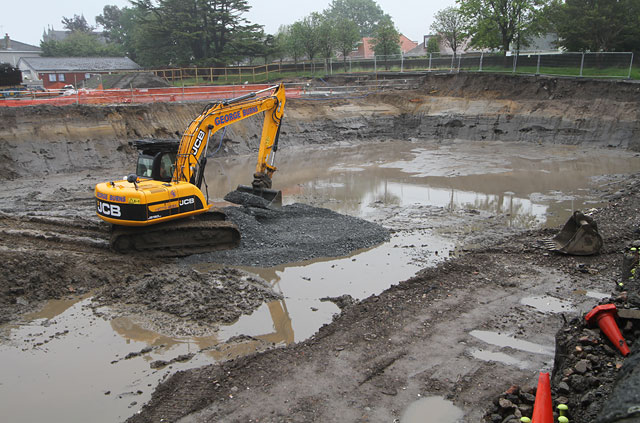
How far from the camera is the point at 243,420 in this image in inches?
227

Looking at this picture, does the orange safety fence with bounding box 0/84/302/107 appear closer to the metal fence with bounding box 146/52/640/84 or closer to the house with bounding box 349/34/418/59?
Answer: the metal fence with bounding box 146/52/640/84

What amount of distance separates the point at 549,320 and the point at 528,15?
3090 cm

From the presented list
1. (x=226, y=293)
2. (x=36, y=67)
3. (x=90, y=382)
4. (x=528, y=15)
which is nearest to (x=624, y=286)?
(x=226, y=293)

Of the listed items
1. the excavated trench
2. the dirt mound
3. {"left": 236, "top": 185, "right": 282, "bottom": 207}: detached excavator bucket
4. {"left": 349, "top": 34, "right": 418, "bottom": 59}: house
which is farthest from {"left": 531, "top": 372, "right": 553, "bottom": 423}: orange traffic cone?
{"left": 349, "top": 34, "right": 418, "bottom": 59}: house

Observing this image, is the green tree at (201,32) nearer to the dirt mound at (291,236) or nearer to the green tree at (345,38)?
the green tree at (345,38)

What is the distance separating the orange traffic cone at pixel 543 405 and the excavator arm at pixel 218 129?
8.29 meters

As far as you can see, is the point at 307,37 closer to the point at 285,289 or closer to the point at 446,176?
the point at 446,176

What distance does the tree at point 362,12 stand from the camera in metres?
106

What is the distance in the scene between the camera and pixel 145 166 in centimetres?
1127

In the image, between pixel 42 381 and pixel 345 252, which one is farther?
pixel 345 252

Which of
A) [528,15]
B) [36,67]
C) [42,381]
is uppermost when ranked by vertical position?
[528,15]

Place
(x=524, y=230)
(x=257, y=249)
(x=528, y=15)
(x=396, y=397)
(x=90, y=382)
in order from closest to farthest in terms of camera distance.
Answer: (x=396, y=397) < (x=90, y=382) < (x=257, y=249) < (x=524, y=230) < (x=528, y=15)

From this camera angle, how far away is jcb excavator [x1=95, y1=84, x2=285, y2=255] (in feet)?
34.0

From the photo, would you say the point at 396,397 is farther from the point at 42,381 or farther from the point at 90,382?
the point at 42,381
